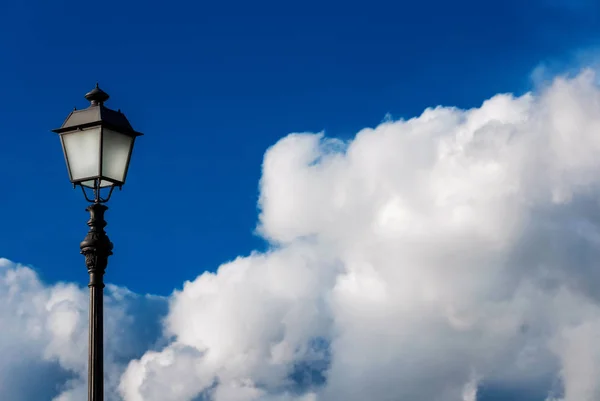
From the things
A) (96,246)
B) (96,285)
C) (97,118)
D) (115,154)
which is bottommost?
(96,285)

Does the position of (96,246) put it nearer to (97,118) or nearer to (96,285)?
(96,285)

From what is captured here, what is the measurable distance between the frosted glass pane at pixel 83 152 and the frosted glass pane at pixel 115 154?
12 cm

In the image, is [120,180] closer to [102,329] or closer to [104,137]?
[104,137]

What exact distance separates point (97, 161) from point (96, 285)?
1948 mm

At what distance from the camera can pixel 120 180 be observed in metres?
16.8

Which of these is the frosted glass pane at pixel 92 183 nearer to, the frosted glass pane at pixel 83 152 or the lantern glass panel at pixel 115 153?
the frosted glass pane at pixel 83 152

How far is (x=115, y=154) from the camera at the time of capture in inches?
654

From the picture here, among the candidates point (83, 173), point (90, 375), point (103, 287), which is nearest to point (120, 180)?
point (83, 173)

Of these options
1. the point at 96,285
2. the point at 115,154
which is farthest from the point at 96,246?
the point at 115,154

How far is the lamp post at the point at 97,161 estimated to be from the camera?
647 inches

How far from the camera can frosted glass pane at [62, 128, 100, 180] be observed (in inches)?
649

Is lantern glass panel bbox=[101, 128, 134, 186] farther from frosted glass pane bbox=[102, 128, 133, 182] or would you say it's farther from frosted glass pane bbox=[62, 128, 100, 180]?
frosted glass pane bbox=[62, 128, 100, 180]

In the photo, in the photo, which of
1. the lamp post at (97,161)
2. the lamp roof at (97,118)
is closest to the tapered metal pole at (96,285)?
the lamp post at (97,161)

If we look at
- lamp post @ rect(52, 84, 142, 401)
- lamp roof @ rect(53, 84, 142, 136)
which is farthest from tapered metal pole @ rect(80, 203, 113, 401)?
lamp roof @ rect(53, 84, 142, 136)
